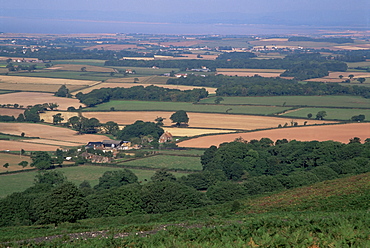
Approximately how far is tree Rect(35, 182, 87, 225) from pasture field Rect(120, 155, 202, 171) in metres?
21.0

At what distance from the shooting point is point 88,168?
2071 inches

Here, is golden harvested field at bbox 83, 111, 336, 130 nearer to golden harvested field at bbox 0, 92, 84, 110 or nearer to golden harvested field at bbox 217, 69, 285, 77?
golden harvested field at bbox 0, 92, 84, 110

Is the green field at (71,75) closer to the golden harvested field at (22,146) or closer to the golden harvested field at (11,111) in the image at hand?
the golden harvested field at (11,111)

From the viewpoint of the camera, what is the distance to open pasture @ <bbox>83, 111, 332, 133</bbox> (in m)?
72.1

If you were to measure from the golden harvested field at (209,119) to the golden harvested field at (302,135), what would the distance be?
4649mm

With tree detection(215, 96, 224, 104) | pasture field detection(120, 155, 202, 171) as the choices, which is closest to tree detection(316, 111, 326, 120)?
tree detection(215, 96, 224, 104)

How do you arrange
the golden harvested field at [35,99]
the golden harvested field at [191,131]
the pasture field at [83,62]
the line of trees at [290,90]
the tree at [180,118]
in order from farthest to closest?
1. the pasture field at [83,62]
2. the line of trees at [290,90]
3. the golden harvested field at [35,99]
4. the tree at [180,118]
5. the golden harvested field at [191,131]

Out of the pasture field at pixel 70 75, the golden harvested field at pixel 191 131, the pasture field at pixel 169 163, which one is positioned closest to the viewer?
the pasture field at pixel 169 163

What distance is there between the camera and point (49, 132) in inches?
2768

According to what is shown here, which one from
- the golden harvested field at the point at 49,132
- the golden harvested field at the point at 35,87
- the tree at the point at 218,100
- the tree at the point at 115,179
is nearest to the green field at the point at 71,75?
the golden harvested field at the point at 35,87

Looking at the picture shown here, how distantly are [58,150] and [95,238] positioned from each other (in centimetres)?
3684

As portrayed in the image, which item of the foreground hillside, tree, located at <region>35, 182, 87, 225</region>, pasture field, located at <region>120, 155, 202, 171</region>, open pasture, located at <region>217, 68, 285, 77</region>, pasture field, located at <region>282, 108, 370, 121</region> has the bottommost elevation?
open pasture, located at <region>217, 68, 285, 77</region>

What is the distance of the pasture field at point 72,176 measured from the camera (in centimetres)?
4469

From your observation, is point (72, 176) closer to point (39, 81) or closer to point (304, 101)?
point (304, 101)
